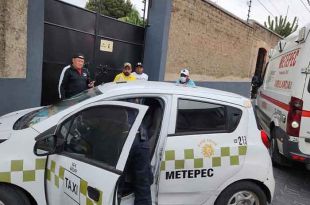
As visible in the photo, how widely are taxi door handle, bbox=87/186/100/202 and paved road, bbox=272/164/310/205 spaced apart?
2935 mm

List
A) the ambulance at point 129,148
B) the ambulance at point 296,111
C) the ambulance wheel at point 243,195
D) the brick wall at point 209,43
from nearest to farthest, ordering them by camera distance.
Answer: the ambulance at point 129,148 < the ambulance wheel at point 243,195 < the ambulance at point 296,111 < the brick wall at point 209,43

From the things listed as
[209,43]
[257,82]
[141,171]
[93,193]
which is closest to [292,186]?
[141,171]

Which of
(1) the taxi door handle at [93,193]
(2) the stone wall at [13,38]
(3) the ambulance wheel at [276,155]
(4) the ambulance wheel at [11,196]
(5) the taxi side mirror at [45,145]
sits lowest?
(3) the ambulance wheel at [276,155]

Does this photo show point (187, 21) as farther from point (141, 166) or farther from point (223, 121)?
point (141, 166)

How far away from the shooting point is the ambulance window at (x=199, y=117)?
3.40m

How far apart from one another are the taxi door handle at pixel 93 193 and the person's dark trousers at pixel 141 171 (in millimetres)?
406

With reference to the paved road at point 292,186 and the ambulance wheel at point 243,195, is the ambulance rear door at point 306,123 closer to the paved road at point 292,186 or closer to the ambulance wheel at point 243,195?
the paved road at point 292,186

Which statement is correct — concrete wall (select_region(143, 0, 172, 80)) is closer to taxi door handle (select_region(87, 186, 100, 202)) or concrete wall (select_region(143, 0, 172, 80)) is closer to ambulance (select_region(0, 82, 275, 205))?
ambulance (select_region(0, 82, 275, 205))

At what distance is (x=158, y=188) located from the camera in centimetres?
326

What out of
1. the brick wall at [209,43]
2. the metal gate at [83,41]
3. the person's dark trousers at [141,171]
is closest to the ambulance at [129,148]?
the person's dark trousers at [141,171]

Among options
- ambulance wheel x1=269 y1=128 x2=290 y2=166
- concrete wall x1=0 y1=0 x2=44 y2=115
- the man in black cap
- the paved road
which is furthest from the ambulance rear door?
concrete wall x1=0 y1=0 x2=44 y2=115

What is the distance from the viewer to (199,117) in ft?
11.5

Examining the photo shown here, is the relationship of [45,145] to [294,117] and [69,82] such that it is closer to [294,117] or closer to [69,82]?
[69,82]

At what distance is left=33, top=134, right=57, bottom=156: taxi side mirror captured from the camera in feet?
9.32
